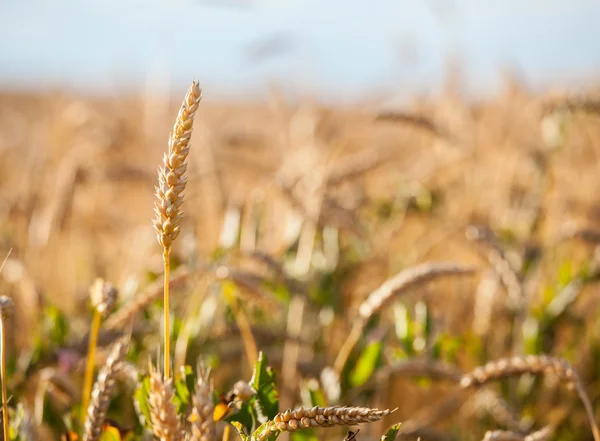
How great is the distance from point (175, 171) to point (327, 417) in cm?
26

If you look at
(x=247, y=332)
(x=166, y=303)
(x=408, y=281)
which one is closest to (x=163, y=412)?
(x=166, y=303)

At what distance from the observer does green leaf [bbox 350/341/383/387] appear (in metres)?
1.24

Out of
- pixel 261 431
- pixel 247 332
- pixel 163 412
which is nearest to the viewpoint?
pixel 163 412

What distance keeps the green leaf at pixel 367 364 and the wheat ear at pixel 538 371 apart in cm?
32

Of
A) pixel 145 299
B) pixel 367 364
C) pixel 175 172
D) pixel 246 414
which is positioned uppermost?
pixel 175 172

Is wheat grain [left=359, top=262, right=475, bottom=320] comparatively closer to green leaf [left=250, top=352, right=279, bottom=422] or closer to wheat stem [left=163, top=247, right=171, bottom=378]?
green leaf [left=250, top=352, right=279, bottom=422]

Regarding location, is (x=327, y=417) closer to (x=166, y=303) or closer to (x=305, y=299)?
(x=166, y=303)

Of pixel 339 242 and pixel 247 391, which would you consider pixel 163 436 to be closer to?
pixel 247 391

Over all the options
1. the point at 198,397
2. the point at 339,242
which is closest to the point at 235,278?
the point at 198,397

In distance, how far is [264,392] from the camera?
792 millimetres

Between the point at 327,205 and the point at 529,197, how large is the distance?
3.87 ft

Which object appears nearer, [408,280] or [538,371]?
[538,371]

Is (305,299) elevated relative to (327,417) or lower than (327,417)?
lower

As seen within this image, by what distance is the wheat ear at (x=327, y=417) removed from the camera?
1.88ft
